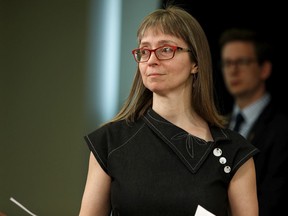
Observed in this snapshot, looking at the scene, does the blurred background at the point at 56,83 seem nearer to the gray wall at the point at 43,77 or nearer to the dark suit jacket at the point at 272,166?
the gray wall at the point at 43,77

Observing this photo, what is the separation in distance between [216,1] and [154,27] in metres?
2.42

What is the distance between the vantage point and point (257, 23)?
4379mm

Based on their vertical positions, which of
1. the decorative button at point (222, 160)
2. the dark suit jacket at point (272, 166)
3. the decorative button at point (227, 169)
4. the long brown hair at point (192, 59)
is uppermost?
the long brown hair at point (192, 59)

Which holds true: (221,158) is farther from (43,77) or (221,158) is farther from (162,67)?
(43,77)

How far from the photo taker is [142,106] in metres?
2.09

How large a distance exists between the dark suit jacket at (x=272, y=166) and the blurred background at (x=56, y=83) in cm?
104

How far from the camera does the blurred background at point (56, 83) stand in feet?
12.5

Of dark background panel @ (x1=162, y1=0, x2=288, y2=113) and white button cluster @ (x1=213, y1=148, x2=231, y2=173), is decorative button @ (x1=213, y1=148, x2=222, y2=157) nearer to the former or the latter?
white button cluster @ (x1=213, y1=148, x2=231, y2=173)

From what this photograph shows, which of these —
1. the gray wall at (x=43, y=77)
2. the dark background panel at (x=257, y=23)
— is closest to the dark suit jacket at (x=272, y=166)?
the dark background panel at (x=257, y=23)

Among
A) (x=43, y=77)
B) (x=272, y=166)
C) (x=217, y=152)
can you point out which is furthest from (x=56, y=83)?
(x=217, y=152)

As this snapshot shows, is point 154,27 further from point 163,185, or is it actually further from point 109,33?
point 109,33

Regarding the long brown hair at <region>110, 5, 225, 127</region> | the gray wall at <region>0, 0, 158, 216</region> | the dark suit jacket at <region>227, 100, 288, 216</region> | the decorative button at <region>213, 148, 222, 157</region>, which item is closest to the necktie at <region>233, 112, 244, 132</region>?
the dark suit jacket at <region>227, 100, 288, 216</region>

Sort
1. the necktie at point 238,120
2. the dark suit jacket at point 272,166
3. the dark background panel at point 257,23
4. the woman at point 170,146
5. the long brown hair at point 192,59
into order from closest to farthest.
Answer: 1. the woman at point 170,146
2. the long brown hair at point 192,59
3. the dark suit jacket at point 272,166
4. the necktie at point 238,120
5. the dark background panel at point 257,23

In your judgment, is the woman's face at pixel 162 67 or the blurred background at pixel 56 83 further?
the blurred background at pixel 56 83
